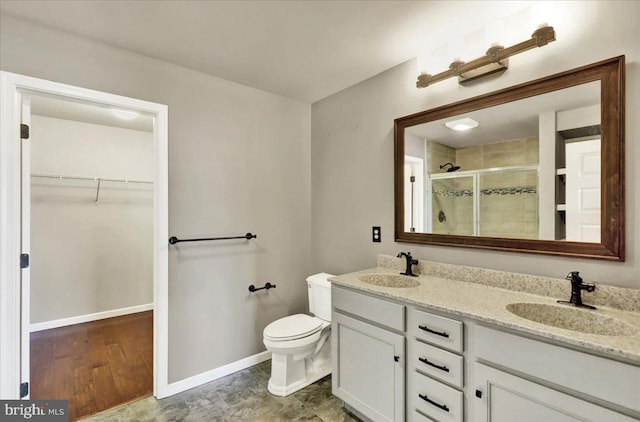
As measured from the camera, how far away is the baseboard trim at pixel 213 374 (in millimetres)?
2180

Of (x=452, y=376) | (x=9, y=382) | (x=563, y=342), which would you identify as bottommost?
(x=9, y=382)

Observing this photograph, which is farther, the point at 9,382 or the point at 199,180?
the point at 199,180

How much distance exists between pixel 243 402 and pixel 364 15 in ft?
8.54

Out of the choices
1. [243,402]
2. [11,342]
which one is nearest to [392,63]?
[243,402]

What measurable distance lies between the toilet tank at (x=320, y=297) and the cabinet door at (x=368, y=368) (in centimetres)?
44

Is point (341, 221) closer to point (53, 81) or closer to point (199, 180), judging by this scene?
point (199, 180)

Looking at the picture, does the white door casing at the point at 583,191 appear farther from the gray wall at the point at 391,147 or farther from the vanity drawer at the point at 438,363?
the vanity drawer at the point at 438,363

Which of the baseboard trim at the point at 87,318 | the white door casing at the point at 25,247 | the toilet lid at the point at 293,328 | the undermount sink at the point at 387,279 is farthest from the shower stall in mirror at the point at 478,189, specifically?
the baseboard trim at the point at 87,318

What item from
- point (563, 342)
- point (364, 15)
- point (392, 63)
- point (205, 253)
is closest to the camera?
point (563, 342)

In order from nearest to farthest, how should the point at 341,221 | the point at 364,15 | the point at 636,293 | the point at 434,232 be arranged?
the point at 636,293
the point at 364,15
the point at 434,232
the point at 341,221

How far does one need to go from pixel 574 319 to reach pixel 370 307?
3.14 ft

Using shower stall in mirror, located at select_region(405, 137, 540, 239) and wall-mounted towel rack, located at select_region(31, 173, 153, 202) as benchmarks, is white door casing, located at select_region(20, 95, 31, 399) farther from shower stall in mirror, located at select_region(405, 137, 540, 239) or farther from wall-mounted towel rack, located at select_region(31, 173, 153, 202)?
shower stall in mirror, located at select_region(405, 137, 540, 239)

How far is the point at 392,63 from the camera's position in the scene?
87.2 inches

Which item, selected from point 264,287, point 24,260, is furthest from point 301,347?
point 24,260
